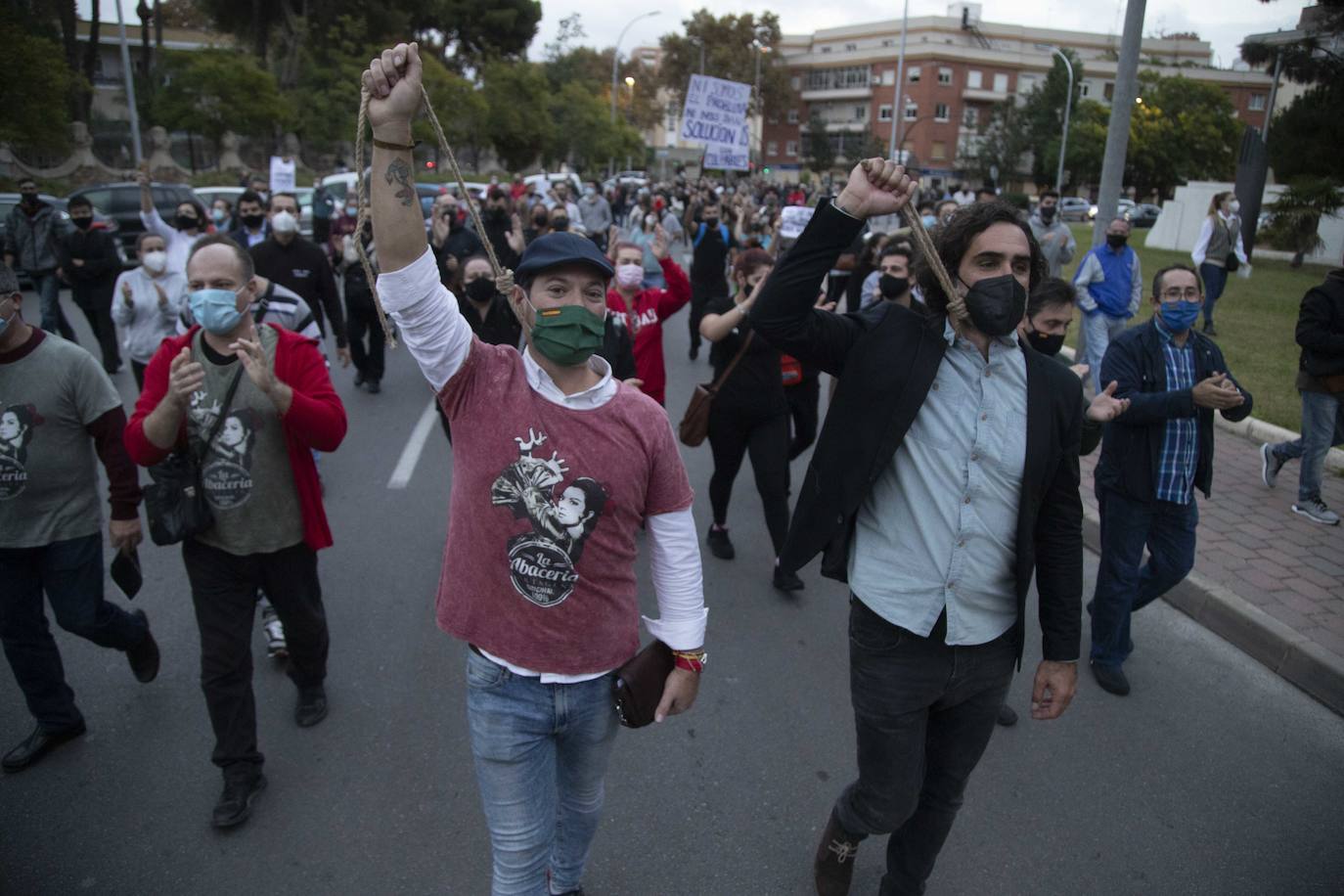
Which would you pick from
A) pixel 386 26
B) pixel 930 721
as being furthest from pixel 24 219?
pixel 386 26

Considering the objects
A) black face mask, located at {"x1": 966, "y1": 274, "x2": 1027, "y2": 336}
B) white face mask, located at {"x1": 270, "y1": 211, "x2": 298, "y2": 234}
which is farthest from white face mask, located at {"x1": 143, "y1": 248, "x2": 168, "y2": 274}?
black face mask, located at {"x1": 966, "y1": 274, "x2": 1027, "y2": 336}

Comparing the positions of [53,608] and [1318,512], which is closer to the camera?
[53,608]

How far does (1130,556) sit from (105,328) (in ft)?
32.6

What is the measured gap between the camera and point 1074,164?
54625mm

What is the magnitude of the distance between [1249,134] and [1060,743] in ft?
74.4

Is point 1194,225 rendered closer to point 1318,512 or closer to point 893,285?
point 1318,512

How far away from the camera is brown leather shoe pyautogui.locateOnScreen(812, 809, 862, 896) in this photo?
8.81 ft

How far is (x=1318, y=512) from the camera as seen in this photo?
6.11 m

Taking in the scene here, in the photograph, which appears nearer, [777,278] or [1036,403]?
[777,278]

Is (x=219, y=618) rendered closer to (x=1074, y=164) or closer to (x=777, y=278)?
(x=777, y=278)

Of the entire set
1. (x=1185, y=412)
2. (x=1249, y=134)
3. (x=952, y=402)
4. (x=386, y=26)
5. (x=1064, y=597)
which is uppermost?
(x=386, y=26)

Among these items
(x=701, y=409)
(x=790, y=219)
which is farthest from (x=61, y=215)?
(x=701, y=409)

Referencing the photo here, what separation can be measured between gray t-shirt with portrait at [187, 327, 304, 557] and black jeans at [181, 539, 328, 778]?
0.08 m

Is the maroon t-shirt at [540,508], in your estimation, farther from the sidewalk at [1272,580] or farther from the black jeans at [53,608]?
the sidewalk at [1272,580]
